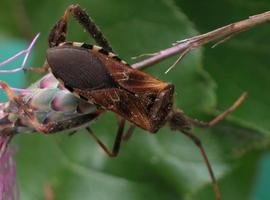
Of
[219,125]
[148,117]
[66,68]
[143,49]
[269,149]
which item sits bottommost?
[269,149]

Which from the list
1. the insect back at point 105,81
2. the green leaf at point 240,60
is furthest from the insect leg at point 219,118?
the insect back at point 105,81

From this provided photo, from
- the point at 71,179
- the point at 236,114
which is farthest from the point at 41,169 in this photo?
the point at 236,114

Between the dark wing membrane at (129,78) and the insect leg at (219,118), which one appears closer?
the dark wing membrane at (129,78)

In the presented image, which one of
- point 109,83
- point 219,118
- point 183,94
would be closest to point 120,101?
point 109,83

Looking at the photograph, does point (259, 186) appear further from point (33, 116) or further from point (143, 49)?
point (33, 116)

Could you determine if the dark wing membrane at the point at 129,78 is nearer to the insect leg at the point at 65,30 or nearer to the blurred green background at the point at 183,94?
the insect leg at the point at 65,30
